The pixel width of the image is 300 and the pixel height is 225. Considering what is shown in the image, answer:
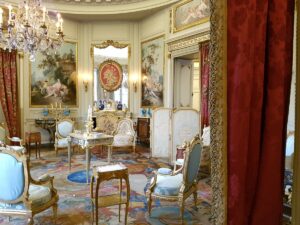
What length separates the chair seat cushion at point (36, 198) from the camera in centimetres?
332

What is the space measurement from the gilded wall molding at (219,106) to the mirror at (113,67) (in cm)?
956

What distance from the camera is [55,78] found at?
10.2 metres

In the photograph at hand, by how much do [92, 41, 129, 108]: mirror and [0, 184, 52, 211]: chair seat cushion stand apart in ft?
24.0

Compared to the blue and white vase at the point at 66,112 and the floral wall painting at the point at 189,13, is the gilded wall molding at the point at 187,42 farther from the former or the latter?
the blue and white vase at the point at 66,112

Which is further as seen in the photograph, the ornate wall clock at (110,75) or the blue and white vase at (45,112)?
the ornate wall clock at (110,75)

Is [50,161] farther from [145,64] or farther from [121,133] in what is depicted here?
[145,64]

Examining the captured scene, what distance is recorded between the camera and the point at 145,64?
10.4 meters

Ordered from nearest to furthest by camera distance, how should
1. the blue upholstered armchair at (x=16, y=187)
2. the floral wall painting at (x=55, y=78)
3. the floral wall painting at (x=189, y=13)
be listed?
the blue upholstered armchair at (x=16, y=187)
the floral wall painting at (x=189, y=13)
the floral wall painting at (x=55, y=78)

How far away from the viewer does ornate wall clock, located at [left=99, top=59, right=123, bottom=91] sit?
10.7 metres

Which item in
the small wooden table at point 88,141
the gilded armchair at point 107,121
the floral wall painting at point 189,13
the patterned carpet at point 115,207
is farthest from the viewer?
the gilded armchair at point 107,121

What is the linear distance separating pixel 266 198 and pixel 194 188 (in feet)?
9.45

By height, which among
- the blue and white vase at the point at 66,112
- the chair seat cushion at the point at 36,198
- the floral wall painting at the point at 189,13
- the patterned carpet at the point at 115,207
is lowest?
the patterned carpet at the point at 115,207

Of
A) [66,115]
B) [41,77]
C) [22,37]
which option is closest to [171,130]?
[22,37]

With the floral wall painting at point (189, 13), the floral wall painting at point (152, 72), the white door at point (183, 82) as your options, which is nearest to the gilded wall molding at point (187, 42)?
the floral wall painting at point (189, 13)
